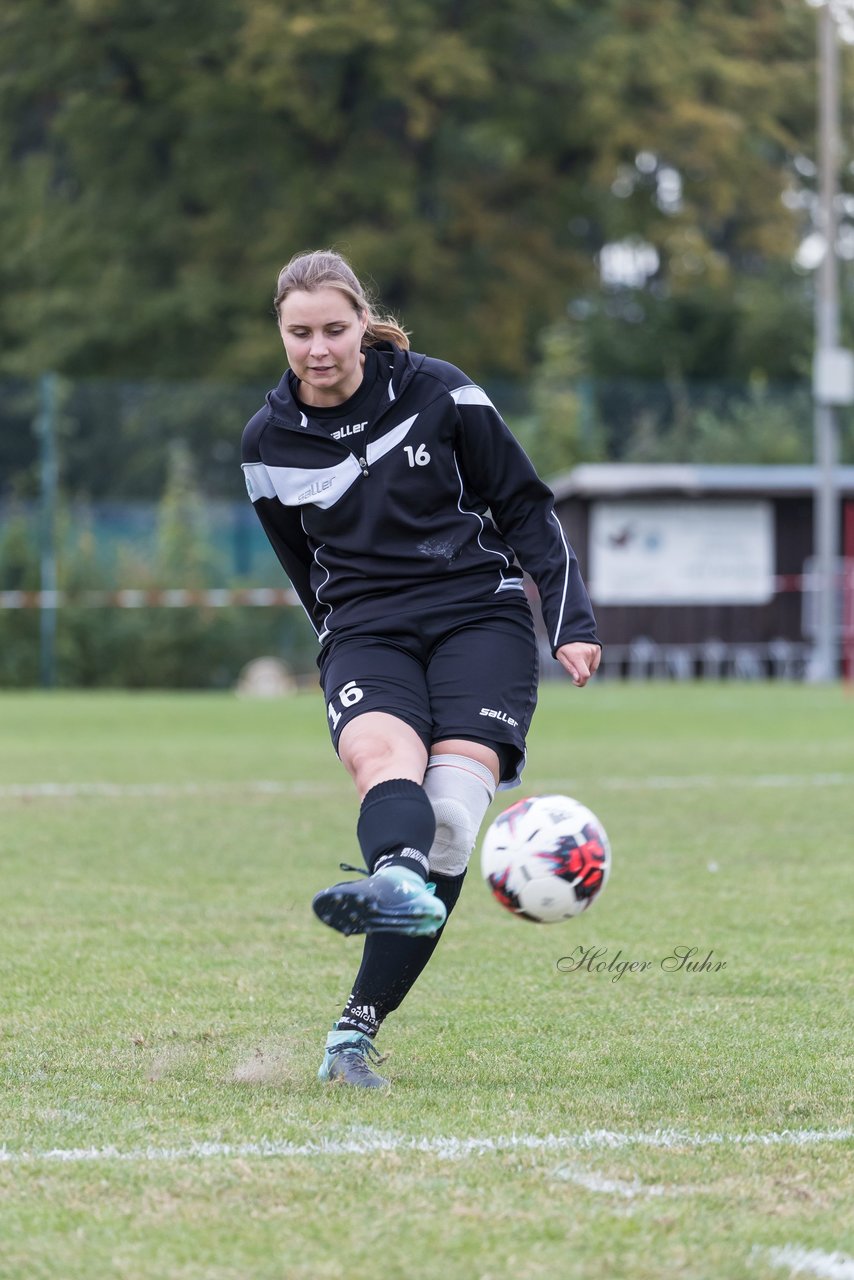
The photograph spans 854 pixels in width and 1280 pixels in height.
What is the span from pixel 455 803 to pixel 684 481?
2050cm

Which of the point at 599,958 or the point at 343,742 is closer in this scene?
the point at 343,742

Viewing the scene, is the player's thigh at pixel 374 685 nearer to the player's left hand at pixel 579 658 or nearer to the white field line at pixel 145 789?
the player's left hand at pixel 579 658

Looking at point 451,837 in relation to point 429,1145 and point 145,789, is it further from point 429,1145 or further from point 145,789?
point 145,789

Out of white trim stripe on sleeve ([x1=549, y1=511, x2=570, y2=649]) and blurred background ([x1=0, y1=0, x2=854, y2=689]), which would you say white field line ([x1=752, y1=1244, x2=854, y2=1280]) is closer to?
white trim stripe on sleeve ([x1=549, y1=511, x2=570, y2=649])

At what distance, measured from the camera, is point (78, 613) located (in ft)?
76.9

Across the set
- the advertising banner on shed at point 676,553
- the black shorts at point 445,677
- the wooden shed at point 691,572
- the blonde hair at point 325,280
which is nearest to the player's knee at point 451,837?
the black shorts at point 445,677

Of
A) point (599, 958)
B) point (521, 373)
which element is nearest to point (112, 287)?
point (521, 373)

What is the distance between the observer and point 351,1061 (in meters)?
4.15

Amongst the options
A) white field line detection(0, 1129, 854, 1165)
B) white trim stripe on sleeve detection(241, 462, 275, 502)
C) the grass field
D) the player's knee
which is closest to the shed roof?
the grass field

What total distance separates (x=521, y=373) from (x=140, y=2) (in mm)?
9176

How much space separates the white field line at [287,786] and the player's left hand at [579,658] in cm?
618

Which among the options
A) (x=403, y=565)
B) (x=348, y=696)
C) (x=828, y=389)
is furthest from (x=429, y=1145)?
(x=828, y=389)

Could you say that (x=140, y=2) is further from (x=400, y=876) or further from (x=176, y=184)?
(x=400, y=876)

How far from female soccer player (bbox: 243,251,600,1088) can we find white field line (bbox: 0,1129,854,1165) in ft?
2.03
